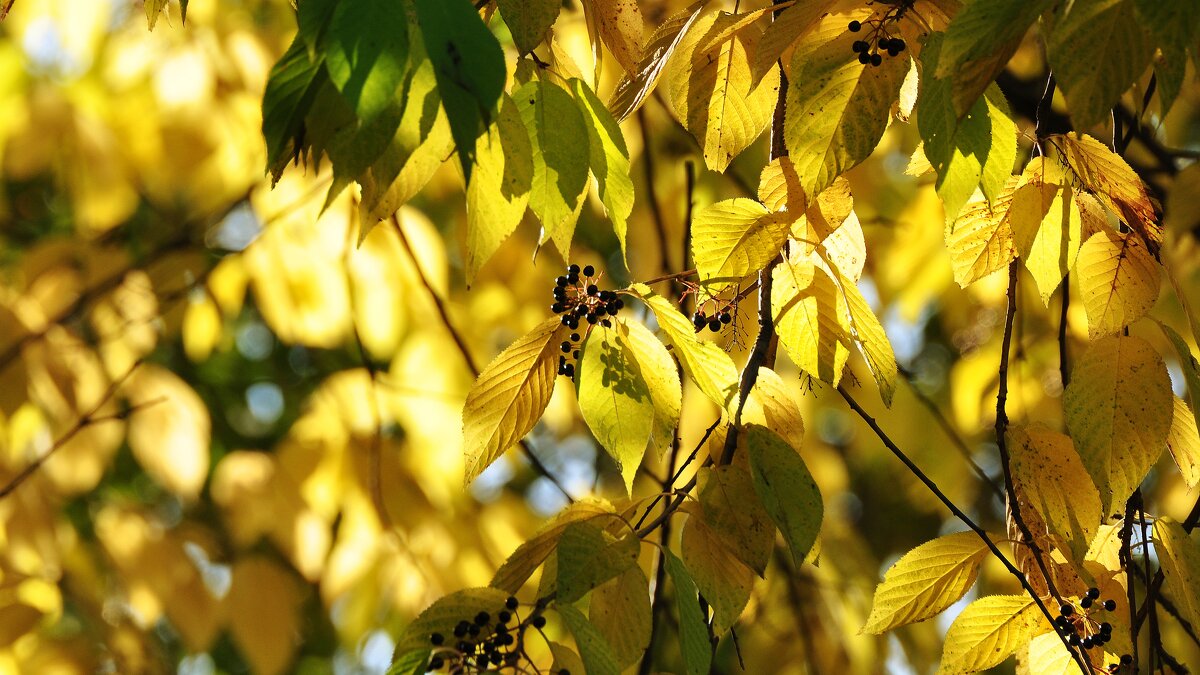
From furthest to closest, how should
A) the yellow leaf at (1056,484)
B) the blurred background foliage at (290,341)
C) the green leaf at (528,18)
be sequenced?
the blurred background foliage at (290,341) → the yellow leaf at (1056,484) → the green leaf at (528,18)

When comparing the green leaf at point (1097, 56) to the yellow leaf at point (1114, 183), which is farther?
the yellow leaf at point (1114, 183)

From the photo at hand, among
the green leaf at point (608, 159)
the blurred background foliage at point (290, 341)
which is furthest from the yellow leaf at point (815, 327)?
the blurred background foliage at point (290, 341)

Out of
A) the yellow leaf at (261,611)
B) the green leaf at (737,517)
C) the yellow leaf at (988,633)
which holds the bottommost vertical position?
the yellow leaf at (988,633)

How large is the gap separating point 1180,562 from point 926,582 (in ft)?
0.46

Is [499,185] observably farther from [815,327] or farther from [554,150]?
[815,327]

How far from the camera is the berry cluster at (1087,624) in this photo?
2.13 ft

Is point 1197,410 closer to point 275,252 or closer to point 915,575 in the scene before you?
point 915,575

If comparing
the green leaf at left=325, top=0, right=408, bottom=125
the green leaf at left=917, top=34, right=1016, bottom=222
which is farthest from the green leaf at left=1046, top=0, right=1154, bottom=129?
the green leaf at left=325, top=0, right=408, bottom=125

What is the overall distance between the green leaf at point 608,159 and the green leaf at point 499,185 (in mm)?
51

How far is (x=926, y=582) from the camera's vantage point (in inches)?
27.1

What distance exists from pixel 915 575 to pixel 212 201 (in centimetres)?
195

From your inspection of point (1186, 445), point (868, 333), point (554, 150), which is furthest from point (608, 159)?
point (1186, 445)

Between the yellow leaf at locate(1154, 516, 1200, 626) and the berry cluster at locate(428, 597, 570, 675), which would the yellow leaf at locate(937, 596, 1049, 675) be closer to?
the yellow leaf at locate(1154, 516, 1200, 626)

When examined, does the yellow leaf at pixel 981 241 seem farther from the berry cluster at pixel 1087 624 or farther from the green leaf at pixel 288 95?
the green leaf at pixel 288 95
